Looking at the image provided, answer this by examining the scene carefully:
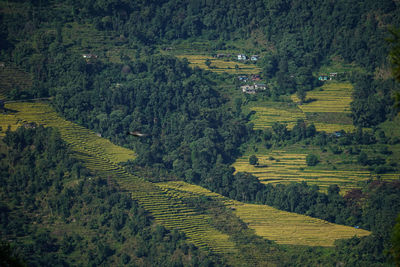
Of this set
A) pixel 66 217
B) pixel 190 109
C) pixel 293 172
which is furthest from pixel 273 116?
pixel 66 217

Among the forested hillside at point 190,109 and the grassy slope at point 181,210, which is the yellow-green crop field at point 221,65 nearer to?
the forested hillside at point 190,109

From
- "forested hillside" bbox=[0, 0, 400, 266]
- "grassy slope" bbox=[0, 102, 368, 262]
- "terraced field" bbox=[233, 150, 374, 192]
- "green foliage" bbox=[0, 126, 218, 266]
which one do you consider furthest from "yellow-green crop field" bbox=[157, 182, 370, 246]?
"green foliage" bbox=[0, 126, 218, 266]

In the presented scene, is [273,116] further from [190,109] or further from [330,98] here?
[190,109]

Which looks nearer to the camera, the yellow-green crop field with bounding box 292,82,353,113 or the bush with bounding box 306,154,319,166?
the bush with bounding box 306,154,319,166

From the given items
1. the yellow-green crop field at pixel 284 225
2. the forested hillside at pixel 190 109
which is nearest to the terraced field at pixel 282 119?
the forested hillside at pixel 190 109

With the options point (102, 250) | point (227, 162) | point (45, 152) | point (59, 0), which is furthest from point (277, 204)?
point (59, 0)

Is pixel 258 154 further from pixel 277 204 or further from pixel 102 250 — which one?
pixel 102 250

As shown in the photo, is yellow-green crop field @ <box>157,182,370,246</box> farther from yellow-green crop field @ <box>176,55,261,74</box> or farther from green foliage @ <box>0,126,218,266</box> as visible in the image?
yellow-green crop field @ <box>176,55,261,74</box>
